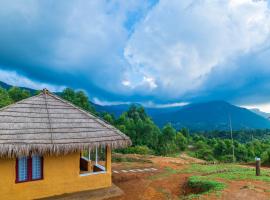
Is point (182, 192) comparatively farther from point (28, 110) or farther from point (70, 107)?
point (28, 110)

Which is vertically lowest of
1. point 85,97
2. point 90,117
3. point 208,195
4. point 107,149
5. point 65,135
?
point 208,195

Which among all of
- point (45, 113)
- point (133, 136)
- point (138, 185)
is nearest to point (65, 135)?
point (45, 113)

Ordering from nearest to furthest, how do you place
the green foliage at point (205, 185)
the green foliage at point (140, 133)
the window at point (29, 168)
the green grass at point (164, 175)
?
the window at point (29, 168) → the green foliage at point (205, 185) → the green grass at point (164, 175) → the green foliage at point (140, 133)

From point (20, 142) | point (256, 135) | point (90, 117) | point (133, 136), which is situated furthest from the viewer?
point (256, 135)

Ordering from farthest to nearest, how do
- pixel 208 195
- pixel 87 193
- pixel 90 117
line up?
1. pixel 90 117
2. pixel 87 193
3. pixel 208 195

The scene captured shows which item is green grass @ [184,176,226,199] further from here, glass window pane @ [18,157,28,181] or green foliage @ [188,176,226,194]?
glass window pane @ [18,157,28,181]

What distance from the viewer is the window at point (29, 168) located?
7324 mm

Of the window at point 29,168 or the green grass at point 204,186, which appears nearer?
the window at point 29,168

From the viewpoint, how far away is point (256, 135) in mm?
81375

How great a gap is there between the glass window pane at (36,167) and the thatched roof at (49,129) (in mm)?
681

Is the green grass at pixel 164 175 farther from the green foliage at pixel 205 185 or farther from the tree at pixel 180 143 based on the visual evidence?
the tree at pixel 180 143

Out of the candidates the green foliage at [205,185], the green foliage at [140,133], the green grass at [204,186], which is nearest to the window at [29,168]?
the green grass at [204,186]

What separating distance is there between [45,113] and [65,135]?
4.44 feet

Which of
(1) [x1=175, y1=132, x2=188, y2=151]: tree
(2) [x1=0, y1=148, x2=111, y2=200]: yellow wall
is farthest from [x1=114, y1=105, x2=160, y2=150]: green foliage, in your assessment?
(2) [x1=0, y1=148, x2=111, y2=200]: yellow wall
